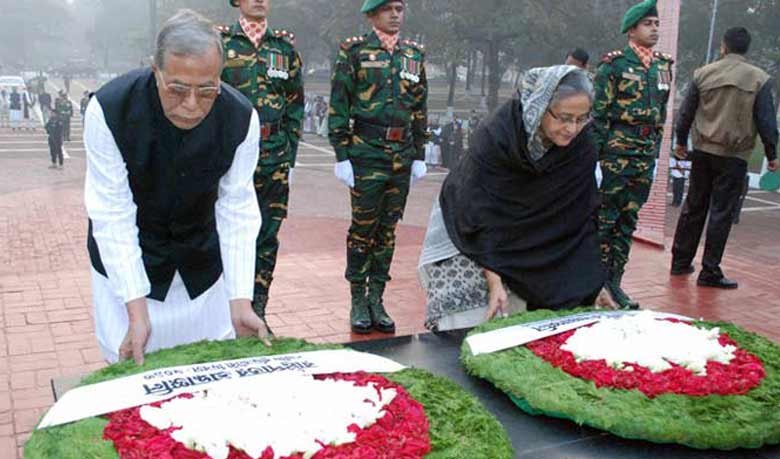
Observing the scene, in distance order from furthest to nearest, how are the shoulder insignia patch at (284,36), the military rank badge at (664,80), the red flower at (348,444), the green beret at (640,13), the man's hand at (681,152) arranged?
the man's hand at (681,152) < the military rank badge at (664,80) < the green beret at (640,13) < the shoulder insignia patch at (284,36) < the red flower at (348,444)

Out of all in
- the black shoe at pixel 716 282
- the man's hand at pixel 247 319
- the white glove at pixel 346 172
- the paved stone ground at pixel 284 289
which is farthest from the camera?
the black shoe at pixel 716 282

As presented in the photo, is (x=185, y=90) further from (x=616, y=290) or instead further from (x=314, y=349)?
(x=616, y=290)

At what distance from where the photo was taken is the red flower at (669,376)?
186 centimetres

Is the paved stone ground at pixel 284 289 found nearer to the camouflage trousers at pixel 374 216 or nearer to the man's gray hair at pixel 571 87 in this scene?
the camouflage trousers at pixel 374 216

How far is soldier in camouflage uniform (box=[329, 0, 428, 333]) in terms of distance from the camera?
4262 mm

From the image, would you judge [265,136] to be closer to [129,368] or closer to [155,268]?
[155,268]

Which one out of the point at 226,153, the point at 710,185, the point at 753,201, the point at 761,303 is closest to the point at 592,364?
the point at 226,153

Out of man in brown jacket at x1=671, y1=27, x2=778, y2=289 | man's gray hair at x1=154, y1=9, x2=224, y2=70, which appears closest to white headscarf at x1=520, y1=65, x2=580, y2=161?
man's gray hair at x1=154, y1=9, x2=224, y2=70

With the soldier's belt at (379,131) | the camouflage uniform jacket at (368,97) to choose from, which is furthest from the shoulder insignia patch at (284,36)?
the soldier's belt at (379,131)

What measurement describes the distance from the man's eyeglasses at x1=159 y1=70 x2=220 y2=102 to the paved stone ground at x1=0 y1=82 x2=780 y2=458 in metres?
1.83

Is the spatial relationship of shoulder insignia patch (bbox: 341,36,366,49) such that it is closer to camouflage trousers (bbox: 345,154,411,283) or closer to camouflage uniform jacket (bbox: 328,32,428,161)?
camouflage uniform jacket (bbox: 328,32,428,161)

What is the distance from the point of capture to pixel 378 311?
14.6 ft

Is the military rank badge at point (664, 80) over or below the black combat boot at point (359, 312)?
over

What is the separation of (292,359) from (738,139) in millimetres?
4859
